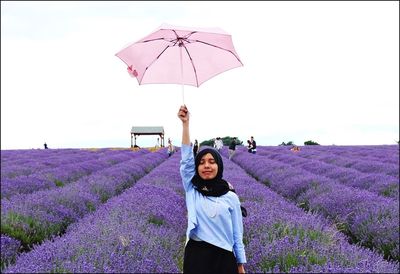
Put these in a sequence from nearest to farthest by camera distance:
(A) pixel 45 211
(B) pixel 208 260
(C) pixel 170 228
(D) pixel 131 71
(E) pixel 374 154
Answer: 1. (B) pixel 208 260
2. (D) pixel 131 71
3. (C) pixel 170 228
4. (A) pixel 45 211
5. (E) pixel 374 154

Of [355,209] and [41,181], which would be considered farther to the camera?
[41,181]

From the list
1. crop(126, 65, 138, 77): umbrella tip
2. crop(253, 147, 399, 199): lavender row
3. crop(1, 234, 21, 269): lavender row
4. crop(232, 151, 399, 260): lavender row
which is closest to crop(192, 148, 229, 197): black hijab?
crop(126, 65, 138, 77): umbrella tip

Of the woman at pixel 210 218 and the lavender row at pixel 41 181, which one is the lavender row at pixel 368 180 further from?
the lavender row at pixel 41 181

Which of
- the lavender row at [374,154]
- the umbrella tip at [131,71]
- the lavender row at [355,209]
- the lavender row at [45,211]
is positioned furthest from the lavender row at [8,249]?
the lavender row at [374,154]

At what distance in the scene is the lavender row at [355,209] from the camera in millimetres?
5414

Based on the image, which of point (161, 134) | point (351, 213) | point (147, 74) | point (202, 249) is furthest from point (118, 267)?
point (161, 134)

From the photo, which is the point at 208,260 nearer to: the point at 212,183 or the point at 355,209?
the point at 212,183

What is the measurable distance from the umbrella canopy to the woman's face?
Answer: 42.0 inches

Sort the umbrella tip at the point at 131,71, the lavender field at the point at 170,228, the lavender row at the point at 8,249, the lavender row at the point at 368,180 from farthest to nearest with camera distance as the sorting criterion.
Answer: the lavender row at the point at 368,180
the lavender row at the point at 8,249
the umbrella tip at the point at 131,71
the lavender field at the point at 170,228

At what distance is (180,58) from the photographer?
4051 mm

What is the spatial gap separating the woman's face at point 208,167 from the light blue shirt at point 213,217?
112 millimetres

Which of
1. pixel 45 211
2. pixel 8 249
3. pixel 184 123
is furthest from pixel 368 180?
pixel 184 123

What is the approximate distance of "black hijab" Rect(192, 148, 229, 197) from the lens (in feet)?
9.73

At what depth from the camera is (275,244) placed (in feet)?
11.6
